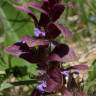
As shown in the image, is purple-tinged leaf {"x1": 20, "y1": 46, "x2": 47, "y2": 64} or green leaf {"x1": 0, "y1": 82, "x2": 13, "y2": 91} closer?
purple-tinged leaf {"x1": 20, "y1": 46, "x2": 47, "y2": 64}

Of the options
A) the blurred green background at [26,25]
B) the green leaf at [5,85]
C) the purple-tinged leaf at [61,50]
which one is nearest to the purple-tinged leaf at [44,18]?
the purple-tinged leaf at [61,50]

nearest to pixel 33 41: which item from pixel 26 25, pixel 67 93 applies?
pixel 67 93

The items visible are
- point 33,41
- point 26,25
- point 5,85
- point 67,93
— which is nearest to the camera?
point 33,41

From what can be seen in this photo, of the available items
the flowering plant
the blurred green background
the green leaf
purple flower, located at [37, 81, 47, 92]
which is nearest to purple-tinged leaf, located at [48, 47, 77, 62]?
the flowering plant

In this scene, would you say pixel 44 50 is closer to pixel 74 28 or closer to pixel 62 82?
pixel 62 82

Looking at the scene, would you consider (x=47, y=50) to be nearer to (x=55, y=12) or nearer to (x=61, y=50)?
(x=61, y=50)

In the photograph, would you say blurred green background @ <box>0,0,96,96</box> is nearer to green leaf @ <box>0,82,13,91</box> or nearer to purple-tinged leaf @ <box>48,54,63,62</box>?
green leaf @ <box>0,82,13,91</box>

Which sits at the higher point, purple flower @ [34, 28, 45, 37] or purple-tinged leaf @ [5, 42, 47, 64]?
purple flower @ [34, 28, 45, 37]

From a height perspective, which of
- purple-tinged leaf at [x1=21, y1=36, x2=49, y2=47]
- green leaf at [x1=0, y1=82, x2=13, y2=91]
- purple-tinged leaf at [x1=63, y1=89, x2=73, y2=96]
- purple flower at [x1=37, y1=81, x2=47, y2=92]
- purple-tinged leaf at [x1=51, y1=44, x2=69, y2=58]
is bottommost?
purple-tinged leaf at [x1=63, y1=89, x2=73, y2=96]
